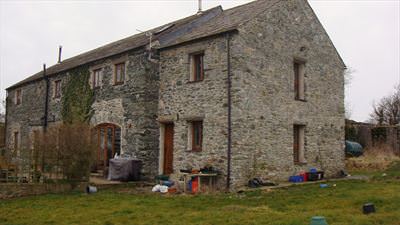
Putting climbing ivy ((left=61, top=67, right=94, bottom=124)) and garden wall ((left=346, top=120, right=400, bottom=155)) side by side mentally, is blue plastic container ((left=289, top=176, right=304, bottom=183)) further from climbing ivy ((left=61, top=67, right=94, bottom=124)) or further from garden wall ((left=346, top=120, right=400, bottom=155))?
garden wall ((left=346, top=120, right=400, bottom=155))

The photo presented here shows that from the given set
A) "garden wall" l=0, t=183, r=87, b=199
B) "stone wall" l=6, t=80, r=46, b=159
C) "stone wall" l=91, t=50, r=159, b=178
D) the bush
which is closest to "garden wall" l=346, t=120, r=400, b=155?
the bush

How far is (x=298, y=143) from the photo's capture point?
18.3m

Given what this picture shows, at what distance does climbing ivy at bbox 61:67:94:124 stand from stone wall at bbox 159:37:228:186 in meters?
4.78

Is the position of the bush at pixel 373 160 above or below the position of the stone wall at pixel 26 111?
below

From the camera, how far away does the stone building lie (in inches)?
608

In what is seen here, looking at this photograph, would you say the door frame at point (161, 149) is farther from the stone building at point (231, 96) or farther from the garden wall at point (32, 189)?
the garden wall at point (32, 189)

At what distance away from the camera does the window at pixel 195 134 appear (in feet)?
54.1


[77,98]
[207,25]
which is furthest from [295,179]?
[77,98]

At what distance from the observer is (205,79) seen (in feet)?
53.2

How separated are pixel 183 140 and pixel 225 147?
2.15 meters

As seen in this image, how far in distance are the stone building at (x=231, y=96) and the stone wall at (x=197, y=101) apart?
4 centimetres

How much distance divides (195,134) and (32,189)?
19.9 feet

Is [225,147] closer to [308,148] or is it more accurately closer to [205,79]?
[205,79]

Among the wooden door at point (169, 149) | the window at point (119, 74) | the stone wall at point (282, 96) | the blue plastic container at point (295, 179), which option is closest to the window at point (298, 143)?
the stone wall at point (282, 96)
